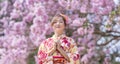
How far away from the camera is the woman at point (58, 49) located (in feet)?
12.7

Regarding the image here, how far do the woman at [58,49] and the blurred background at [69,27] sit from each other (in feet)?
5.74

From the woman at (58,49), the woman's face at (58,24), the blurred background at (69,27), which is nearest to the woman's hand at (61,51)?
the woman at (58,49)

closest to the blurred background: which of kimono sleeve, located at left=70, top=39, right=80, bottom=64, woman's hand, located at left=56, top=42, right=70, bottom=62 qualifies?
kimono sleeve, located at left=70, top=39, right=80, bottom=64

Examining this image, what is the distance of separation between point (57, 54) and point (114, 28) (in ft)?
7.84

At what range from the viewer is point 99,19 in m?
6.23

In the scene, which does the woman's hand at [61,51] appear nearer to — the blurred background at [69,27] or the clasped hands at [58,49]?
the clasped hands at [58,49]

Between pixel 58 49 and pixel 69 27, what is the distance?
2457 mm

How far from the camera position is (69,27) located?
629 centimetres

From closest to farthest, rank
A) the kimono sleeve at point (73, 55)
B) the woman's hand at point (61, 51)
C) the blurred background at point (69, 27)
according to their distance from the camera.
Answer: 1. the woman's hand at point (61, 51)
2. the kimono sleeve at point (73, 55)
3. the blurred background at point (69, 27)

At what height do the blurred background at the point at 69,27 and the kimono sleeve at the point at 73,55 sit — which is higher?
the kimono sleeve at the point at 73,55

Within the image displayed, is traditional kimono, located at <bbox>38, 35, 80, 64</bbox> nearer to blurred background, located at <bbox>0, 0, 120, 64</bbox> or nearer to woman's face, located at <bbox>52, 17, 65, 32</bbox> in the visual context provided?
woman's face, located at <bbox>52, 17, 65, 32</bbox>

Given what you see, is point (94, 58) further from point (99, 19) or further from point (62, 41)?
point (62, 41)

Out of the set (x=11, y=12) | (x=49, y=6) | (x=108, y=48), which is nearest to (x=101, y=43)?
(x=108, y=48)

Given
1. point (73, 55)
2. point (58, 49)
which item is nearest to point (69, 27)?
point (73, 55)
